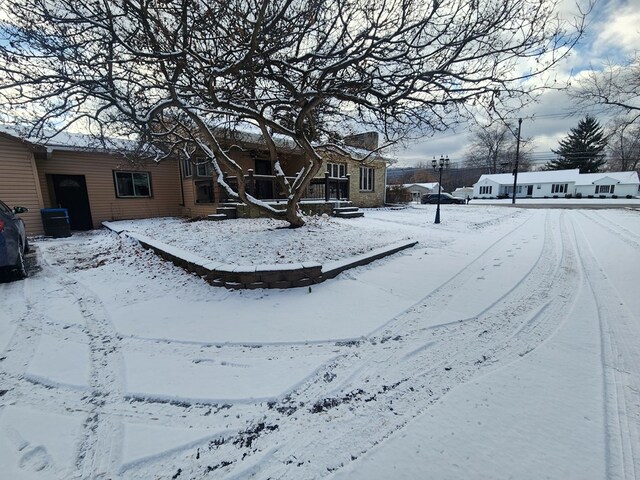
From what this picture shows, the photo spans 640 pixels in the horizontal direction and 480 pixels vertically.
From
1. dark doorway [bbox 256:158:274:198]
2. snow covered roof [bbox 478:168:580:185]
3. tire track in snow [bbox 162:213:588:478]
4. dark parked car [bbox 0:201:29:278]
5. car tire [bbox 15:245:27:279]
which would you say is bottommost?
tire track in snow [bbox 162:213:588:478]

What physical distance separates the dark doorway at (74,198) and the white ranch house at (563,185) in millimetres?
49422

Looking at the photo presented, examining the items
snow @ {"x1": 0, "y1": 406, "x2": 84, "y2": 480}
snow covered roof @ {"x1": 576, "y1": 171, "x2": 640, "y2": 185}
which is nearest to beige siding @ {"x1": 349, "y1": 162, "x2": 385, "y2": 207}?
snow @ {"x1": 0, "y1": 406, "x2": 84, "y2": 480}

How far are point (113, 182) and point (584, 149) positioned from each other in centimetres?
5873

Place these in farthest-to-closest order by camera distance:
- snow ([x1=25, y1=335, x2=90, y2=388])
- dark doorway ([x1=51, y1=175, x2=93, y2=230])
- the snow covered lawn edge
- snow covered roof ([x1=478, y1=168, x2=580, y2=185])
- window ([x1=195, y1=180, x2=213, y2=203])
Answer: snow covered roof ([x1=478, y1=168, x2=580, y2=185])
window ([x1=195, y1=180, x2=213, y2=203])
dark doorway ([x1=51, y1=175, x2=93, y2=230])
the snow covered lawn edge
snow ([x1=25, y1=335, x2=90, y2=388])

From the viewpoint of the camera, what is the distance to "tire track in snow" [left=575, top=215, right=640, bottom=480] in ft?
5.03

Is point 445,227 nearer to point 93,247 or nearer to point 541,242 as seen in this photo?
point 541,242

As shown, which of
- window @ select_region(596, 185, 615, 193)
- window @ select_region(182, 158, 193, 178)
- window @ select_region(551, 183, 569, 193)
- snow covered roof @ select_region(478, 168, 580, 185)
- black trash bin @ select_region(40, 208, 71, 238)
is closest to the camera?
black trash bin @ select_region(40, 208, 71, 238)

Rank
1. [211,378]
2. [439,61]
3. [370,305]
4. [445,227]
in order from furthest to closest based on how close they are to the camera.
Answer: [445,227] < [439,61] < [370,305] < [211,378]

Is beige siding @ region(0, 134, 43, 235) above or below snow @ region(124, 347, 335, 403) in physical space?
above

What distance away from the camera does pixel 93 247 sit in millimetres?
7613

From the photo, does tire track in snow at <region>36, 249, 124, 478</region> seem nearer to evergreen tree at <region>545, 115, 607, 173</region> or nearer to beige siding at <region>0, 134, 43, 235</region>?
beige siding at <region>0, 134, 43, 235</region>

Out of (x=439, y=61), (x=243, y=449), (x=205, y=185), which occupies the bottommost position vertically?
(x=243, y=449)

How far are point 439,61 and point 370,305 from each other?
16.0ft

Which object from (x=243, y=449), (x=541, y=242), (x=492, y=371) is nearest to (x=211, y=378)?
(x=243, y=449)
